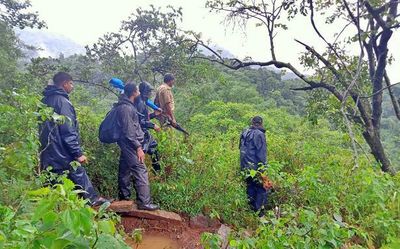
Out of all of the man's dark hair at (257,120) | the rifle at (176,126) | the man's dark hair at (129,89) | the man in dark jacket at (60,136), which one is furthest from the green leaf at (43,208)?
the rifle at (176,126)

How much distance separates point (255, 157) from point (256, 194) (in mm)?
547

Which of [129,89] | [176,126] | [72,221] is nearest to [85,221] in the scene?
[72,221]

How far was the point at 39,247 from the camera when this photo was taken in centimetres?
147

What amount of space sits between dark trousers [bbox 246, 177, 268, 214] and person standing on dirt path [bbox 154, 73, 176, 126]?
6.08ft

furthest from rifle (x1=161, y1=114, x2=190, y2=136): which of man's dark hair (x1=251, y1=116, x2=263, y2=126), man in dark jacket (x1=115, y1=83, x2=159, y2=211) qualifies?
man in dark jacket (x1=115, y1=83, x2=159, y2=211)

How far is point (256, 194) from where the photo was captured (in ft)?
19.1

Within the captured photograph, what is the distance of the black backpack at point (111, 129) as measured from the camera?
16.2 feet

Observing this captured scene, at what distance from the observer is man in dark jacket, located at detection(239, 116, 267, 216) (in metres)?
5.75

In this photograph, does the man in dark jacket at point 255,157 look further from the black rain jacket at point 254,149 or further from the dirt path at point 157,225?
the dirt path at point 157,225

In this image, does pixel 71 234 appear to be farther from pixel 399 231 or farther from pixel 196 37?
pixel 196 37

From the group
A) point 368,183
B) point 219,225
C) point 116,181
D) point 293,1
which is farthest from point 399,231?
point 293,1

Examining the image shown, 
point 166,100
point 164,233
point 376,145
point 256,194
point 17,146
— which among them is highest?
point 166,100

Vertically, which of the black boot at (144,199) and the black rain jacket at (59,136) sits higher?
the black rain jacket at (59,136)

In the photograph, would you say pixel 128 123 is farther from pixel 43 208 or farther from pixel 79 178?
pixel 43 208
